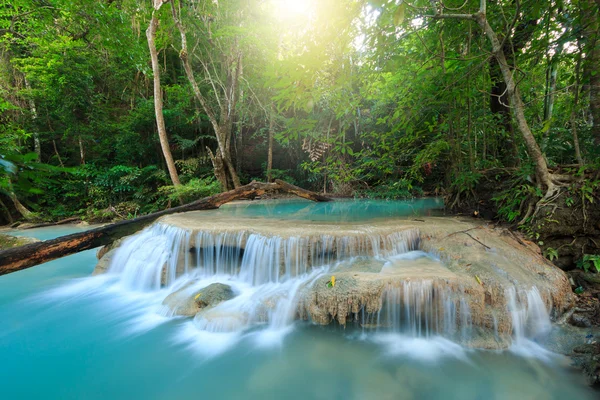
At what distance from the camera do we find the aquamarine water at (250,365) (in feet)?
8.56

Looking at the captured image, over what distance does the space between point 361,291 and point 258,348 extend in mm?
1513

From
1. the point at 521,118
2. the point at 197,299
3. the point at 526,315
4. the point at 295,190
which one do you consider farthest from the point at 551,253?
the point at 295,190

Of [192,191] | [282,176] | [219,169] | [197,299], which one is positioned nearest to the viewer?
[197,299]

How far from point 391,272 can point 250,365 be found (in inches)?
84.0

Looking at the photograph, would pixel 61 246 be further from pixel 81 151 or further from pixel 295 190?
pixel 81 151

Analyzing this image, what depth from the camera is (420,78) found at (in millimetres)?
4246

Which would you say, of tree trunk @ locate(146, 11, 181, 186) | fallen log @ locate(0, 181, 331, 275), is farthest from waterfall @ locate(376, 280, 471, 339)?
tree trunk @ locate(146, 11, 181, 186)

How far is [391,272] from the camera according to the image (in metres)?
3.49

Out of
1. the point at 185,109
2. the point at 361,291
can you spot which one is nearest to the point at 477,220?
the point at 361,291

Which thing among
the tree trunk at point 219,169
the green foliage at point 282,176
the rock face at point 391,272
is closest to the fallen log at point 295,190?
the rock face at point 391,272

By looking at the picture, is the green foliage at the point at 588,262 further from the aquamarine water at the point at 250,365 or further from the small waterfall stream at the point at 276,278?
the aquamarine water at the point at 250,365

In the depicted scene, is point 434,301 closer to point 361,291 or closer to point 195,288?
point 361,291

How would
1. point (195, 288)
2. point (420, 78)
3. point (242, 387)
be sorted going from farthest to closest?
point (195, 288)
point (420, 78)
point (242, 387)

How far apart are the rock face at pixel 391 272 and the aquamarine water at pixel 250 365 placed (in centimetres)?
27
